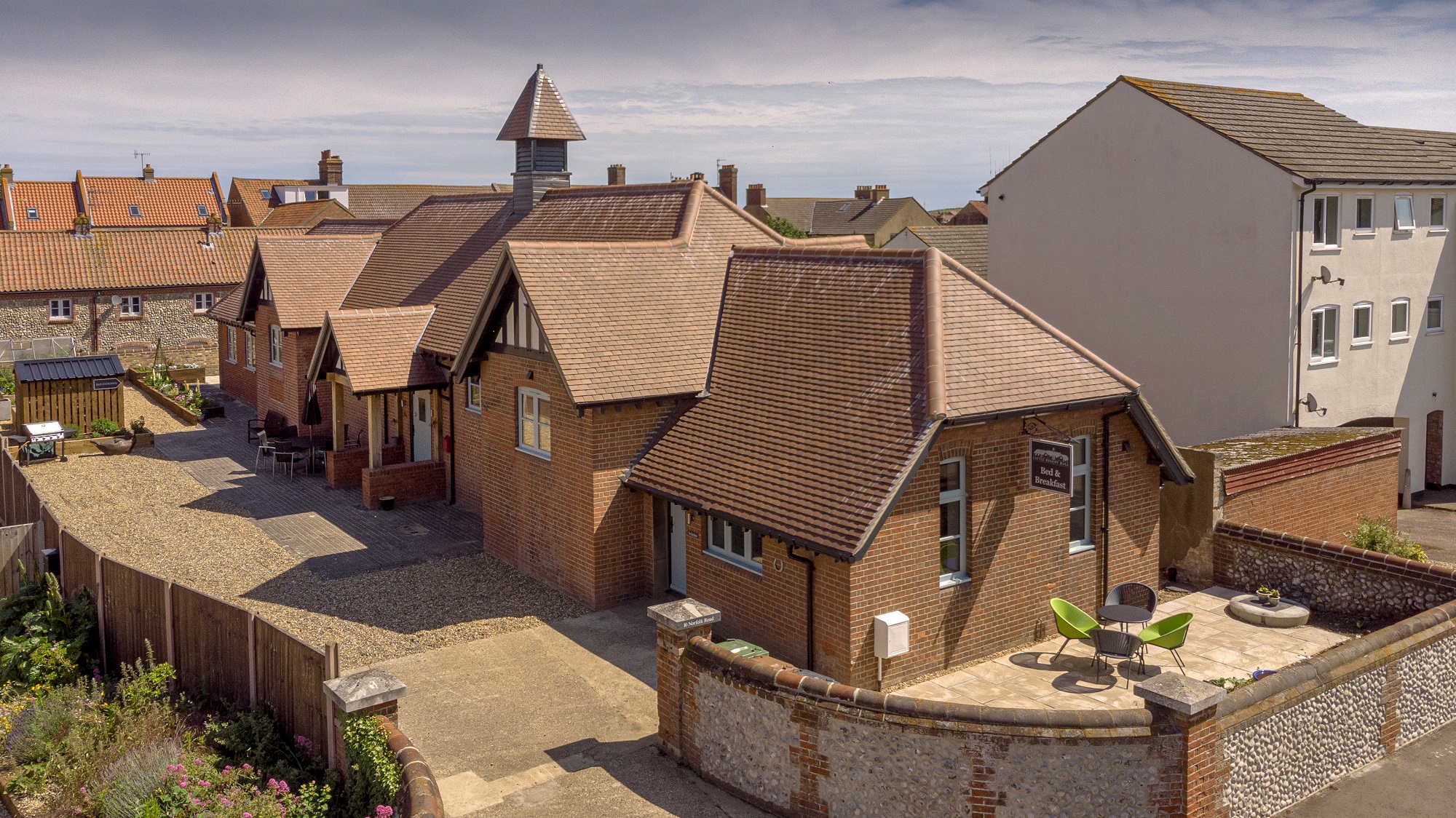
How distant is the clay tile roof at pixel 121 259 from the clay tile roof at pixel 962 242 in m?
23.9

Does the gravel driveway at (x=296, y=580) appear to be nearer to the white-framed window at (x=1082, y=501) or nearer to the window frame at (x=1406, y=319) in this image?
the white-framed window at (x=1082, y=501)

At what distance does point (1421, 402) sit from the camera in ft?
97.8

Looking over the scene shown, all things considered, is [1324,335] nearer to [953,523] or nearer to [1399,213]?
[1399,213]

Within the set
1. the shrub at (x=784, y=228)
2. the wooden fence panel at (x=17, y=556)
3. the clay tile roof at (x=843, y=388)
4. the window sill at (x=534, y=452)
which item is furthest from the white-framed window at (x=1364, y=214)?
the shrub at (x=784, y=228)

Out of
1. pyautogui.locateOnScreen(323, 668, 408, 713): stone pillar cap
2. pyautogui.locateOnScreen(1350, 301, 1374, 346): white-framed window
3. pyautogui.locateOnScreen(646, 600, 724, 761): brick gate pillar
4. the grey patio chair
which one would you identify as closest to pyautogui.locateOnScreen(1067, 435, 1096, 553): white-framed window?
the grey patio chair

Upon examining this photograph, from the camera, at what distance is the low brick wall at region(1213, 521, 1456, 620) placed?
15969 mm

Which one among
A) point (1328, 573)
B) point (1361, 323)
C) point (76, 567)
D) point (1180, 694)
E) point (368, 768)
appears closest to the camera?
point (1180, 694)

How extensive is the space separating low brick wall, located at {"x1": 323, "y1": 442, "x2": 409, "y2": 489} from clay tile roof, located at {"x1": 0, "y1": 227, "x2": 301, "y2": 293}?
55.4ft

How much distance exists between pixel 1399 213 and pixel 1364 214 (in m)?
1.77

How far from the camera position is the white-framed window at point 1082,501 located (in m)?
16.0

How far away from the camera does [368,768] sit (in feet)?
34.6

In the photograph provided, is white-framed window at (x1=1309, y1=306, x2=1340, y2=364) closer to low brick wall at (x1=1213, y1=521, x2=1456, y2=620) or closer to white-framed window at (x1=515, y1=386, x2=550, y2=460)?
low brick wall at (x1=1213, y1=521, x2=1456, y2=620)

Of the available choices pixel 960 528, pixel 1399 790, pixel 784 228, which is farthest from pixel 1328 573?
pixel 784 228

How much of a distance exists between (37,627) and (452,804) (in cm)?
838
